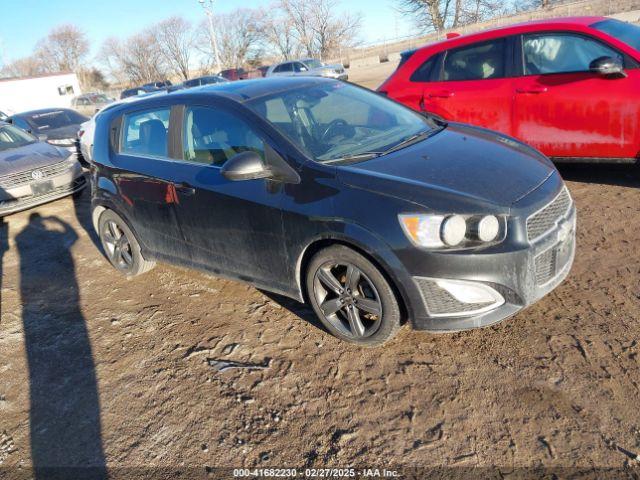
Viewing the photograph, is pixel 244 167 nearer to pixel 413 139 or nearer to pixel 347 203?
pixel 347 203

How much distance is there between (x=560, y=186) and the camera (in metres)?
3.13

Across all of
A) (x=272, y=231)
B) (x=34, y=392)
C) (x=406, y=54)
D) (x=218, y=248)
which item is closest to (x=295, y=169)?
(x=272, y=231)

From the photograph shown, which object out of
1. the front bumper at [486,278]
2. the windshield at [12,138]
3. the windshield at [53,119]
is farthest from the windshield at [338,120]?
the windshield at [53,119]

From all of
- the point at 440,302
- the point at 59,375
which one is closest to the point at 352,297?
the point at 440,302

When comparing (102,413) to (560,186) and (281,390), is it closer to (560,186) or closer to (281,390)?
(281,390)

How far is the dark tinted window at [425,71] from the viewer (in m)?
6.01

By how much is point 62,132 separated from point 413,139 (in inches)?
406

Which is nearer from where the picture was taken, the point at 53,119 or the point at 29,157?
the point at 29,157

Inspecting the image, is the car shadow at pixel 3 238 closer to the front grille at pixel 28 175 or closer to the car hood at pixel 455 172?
the front grille at pixel 28 175

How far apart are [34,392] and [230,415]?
1.48m

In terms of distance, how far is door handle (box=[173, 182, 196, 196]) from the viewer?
3.71 meters

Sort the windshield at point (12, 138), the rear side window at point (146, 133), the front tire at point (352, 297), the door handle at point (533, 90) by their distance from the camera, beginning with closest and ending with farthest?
the front tire at point (352, 297) < the rear side window at point (146, 133) < the door handle at point (533, 90) < the windshield at point (12, 138)

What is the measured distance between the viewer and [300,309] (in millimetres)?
3793

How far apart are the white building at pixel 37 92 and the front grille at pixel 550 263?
4498 centimetres
